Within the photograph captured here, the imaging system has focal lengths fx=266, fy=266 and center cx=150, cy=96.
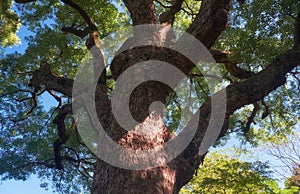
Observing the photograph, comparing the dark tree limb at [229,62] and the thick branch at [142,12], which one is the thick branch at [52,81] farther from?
the dark tree limb at [229,62]

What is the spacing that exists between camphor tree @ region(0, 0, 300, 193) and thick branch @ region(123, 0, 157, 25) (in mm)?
21

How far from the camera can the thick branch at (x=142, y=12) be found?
521 centimetres

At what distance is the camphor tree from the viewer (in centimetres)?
361

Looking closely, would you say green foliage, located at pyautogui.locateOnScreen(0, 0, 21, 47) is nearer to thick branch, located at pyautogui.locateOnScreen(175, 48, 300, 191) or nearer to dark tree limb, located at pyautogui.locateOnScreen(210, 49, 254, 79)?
dark tree limb, located at pyautogui.locateOnScreen(210, 49, 254, 79)

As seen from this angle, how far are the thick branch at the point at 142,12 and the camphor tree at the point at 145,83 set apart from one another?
2 centimetres

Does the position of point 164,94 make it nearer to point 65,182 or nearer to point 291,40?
point 291,40

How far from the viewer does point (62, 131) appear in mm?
5699

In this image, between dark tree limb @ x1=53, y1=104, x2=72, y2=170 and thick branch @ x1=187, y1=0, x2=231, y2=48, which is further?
dark tree limb @ x1=53, y1=104, x2=72, y2=170

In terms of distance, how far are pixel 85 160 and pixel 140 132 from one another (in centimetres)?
658

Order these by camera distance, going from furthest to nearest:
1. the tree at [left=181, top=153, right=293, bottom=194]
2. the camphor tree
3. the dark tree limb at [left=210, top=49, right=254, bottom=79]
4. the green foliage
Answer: the green foliage, the tree at [left=181, top=153, right=293, bottom=194], the dark tree limb at [left=210, top=49, right=254, bottom=79], the camphor tree

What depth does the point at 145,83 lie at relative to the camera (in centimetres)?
404

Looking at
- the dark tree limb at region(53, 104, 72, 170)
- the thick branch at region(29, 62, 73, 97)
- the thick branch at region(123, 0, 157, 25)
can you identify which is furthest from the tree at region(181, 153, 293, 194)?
the thick branch at region(123, 0, 157, 25)

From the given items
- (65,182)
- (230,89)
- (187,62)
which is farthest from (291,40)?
(65,182)

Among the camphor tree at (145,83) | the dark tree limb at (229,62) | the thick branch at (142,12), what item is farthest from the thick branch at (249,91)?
the thick branch at (142,12)
